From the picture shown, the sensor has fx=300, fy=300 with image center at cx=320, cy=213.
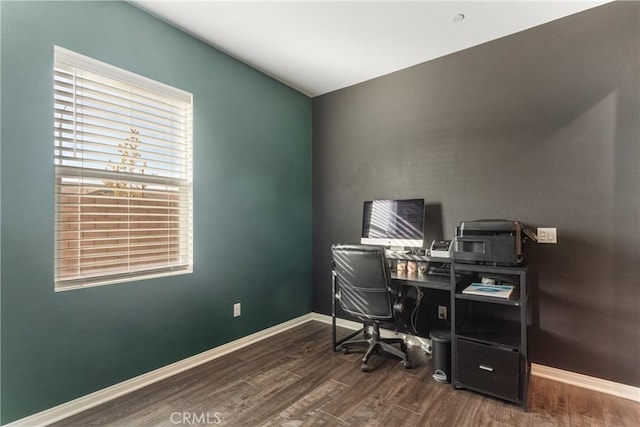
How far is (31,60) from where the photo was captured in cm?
171

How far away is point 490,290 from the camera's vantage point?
2.07 metres

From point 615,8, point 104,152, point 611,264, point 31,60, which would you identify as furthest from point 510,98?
point 31,60

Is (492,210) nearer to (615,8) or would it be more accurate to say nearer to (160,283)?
(615,8)

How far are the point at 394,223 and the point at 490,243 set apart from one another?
0.92m

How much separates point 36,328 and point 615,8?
4185mm

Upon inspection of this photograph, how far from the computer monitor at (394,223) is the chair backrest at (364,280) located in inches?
20.5

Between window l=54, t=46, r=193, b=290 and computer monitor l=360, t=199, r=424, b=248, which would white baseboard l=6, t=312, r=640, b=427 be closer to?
window l=54, t=46, r=193, b=290

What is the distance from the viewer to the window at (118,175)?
6.07ft

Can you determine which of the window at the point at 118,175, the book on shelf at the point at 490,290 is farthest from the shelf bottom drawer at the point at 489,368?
the window at the point at 118,175

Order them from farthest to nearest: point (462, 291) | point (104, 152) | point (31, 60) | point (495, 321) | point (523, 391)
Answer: point (495, 321)
point (462, 291)
point (104, 152)
point (523, 391)
point (31, 60)

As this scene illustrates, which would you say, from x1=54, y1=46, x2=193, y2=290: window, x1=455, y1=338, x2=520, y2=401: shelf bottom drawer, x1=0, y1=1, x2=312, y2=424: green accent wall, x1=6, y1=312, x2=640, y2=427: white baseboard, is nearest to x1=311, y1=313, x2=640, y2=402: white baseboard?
x1=6, y1=312, x2=640, y2=427: white baseboard

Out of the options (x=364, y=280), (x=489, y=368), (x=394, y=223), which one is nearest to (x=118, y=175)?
(x=364, y=280)

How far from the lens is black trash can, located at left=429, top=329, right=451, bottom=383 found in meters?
2.21

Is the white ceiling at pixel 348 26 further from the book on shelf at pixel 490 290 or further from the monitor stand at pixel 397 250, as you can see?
the book on shelf at pixel 490 290
